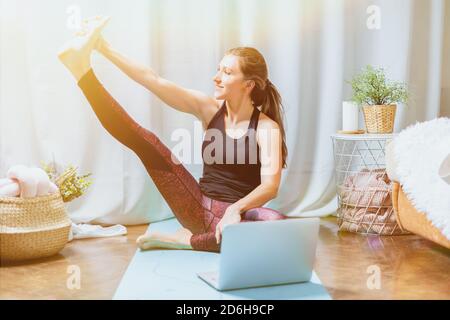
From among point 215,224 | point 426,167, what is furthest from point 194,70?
point 426,167

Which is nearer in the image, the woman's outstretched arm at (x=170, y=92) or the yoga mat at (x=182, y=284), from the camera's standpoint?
the yoga mat at (x=182, y=284)

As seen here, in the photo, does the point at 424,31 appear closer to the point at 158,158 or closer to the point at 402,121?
the point at 402,121

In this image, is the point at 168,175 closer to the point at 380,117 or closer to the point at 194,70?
the point at 194,70

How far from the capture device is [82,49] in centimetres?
222

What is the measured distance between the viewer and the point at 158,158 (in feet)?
7.34

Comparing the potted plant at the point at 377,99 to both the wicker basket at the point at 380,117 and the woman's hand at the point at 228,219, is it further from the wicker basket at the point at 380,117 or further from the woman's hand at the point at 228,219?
the woman's hand at the point at 228,219

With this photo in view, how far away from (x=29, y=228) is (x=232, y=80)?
2.79 ft

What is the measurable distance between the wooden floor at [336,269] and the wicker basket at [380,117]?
1.45 ft

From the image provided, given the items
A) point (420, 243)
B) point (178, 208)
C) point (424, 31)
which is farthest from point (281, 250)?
point (424, 31)

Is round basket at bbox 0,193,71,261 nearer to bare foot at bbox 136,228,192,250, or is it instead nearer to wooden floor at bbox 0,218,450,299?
wooden floor at bbox 0,218,450,299

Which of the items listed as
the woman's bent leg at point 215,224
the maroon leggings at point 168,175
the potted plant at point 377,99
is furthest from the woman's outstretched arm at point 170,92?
the potted plant at point 377,99

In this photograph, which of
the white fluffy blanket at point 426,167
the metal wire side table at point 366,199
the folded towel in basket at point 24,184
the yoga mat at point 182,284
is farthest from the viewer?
the metal wire side table at point 366,199

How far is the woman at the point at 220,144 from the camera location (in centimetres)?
220

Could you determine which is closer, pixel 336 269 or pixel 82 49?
pixel 336 269
